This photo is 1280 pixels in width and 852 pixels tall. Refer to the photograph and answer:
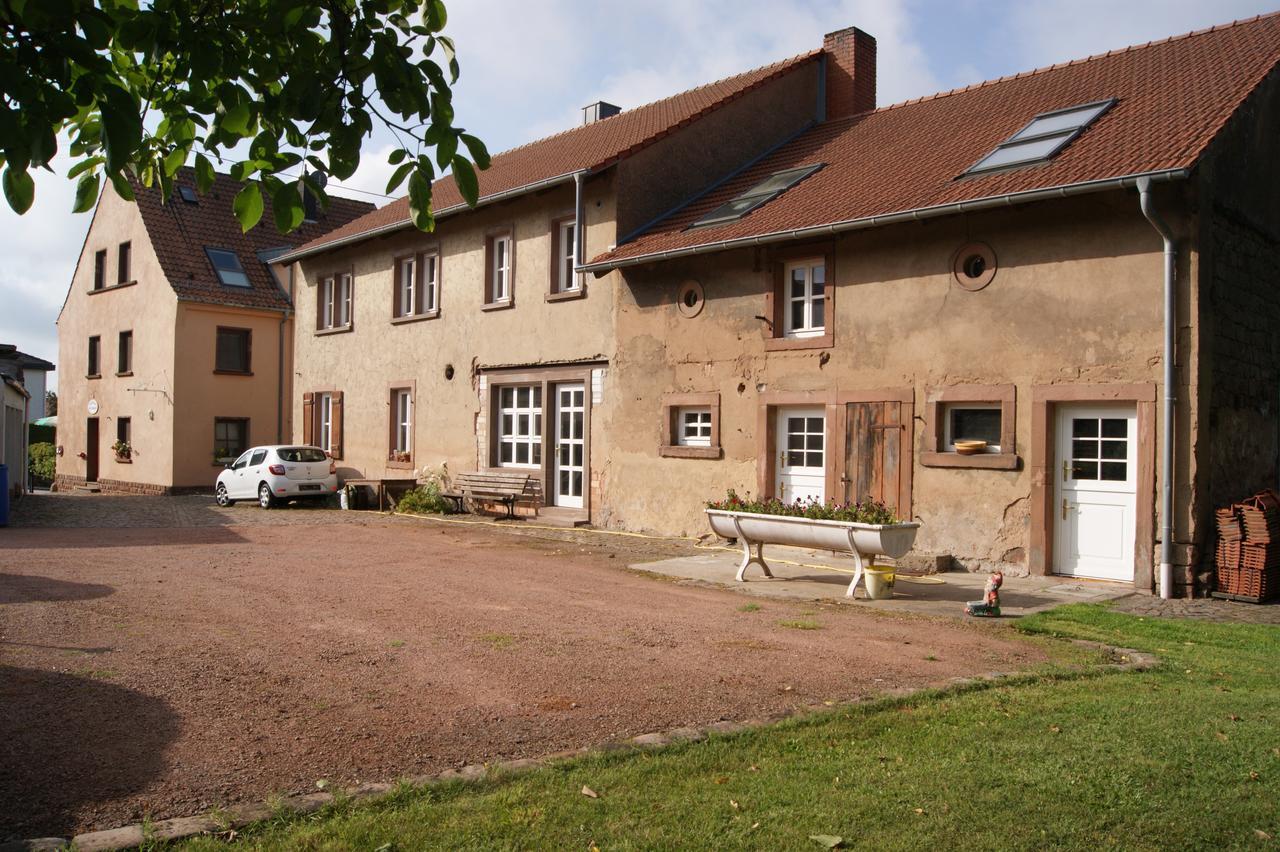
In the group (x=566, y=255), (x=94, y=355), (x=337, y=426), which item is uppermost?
(x=566, y=255)

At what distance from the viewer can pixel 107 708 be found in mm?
5539

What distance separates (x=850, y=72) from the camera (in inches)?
790

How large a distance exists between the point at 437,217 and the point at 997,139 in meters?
10.5

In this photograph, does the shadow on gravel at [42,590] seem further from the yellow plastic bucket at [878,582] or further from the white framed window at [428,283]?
the white framed window at [428,283]

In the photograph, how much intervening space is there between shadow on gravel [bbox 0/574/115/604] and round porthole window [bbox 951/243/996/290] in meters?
9.71

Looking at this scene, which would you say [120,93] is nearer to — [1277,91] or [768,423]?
[768,423]

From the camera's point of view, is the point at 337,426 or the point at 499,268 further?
the point at 337,426

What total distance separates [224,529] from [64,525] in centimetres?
310

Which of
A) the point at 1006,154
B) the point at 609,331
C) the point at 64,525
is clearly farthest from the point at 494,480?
the point at 1006,154

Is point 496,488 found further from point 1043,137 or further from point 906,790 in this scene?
point 906,790

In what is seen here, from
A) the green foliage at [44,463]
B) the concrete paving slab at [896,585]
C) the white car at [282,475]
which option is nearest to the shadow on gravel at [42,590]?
the concrete paving slab at [896,585]

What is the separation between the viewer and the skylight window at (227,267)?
28438mm

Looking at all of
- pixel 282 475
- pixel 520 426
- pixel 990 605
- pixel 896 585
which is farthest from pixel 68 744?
pixel 282 475

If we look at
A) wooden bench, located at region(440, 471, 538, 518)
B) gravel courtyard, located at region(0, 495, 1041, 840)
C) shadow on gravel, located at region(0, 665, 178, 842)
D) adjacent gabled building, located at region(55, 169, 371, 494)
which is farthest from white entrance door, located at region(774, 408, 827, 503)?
adjacent gabled building, located at region(55, 169, 371, 494)
